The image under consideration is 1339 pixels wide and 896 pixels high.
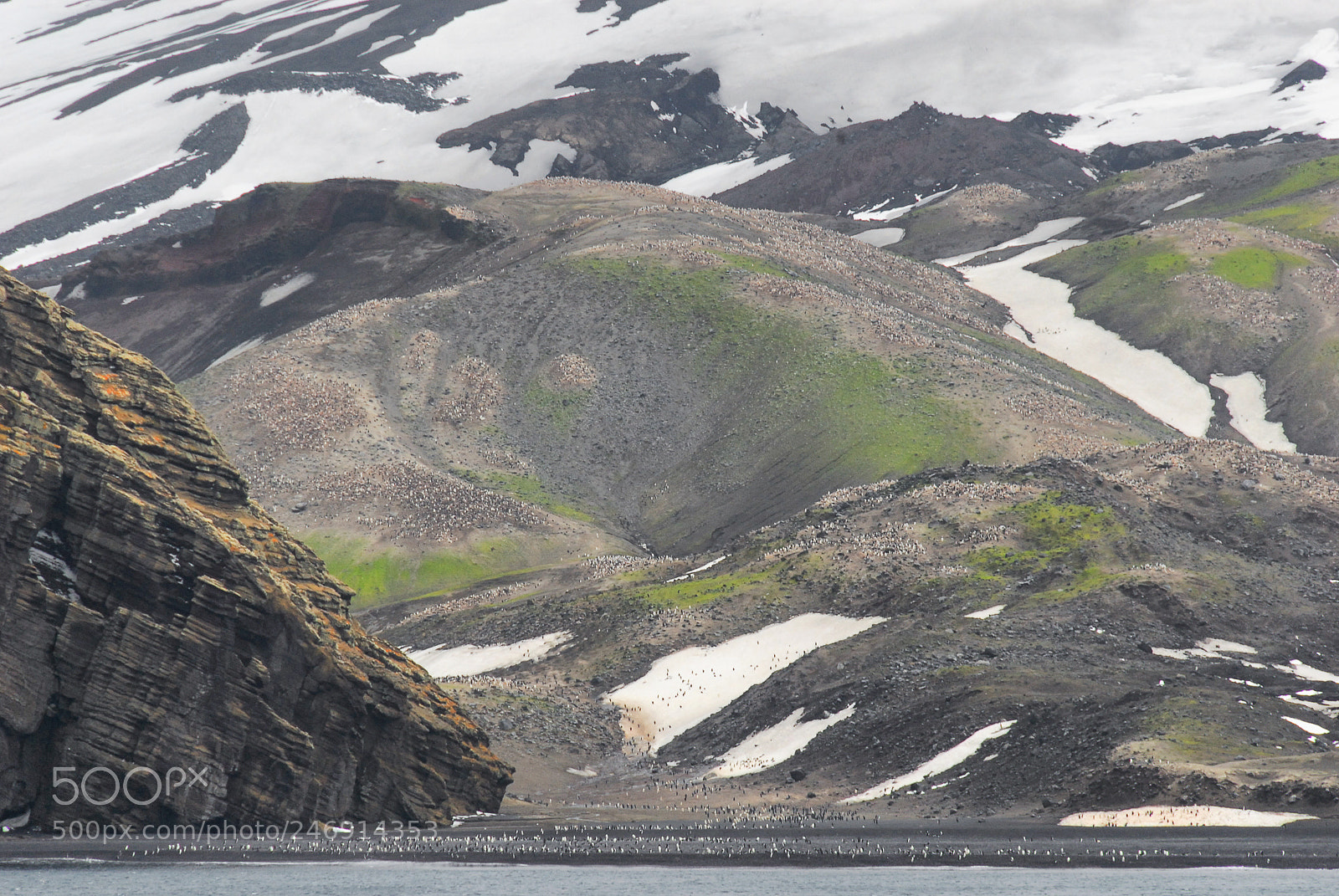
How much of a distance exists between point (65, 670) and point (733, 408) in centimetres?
9116

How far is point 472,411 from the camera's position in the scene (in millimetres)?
139125

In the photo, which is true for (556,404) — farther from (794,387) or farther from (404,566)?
(404,566)

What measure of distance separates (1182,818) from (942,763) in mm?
11363

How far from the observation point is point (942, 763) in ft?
201

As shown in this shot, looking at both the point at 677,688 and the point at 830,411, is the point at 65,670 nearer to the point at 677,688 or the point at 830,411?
the point at 677,688

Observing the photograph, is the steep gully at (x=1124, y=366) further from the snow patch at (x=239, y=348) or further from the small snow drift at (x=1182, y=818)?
the small snow drift at (x=1182, y=818)

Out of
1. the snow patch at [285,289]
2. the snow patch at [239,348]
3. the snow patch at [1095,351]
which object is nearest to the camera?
the snow patch at [1095,351]

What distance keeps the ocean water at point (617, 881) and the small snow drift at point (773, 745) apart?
16789mm

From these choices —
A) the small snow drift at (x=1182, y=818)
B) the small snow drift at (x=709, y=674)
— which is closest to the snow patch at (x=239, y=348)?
the small snow drift at (x=709, y=674)

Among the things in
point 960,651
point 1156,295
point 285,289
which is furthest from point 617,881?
point 285,289

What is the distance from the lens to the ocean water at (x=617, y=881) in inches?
1703

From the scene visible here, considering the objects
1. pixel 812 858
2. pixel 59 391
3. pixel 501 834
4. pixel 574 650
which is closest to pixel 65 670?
pixel 59 391

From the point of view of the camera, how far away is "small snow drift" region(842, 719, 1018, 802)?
60781 mm

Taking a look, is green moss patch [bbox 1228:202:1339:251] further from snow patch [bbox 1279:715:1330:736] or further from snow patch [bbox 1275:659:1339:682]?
snow patch [bbox 1279:715:1330:736]
